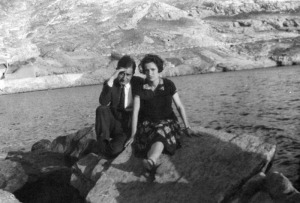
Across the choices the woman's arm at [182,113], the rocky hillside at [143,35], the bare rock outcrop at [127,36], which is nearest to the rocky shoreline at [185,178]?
the woman's arm at [182,113]

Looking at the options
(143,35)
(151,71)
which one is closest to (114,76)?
(151,71)

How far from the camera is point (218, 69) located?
77125 millimetres

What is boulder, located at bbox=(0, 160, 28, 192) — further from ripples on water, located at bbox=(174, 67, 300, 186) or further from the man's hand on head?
ripples on water, located at bbox=(174, 67, 300, 186)

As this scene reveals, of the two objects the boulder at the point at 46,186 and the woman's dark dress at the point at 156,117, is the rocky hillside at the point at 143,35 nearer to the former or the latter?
the boulder at the point at 46,186

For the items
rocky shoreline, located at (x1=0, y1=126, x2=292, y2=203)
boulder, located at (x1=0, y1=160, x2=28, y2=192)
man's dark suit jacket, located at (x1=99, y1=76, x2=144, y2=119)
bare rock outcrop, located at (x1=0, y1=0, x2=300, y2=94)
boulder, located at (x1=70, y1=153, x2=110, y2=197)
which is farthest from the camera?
bare rock outcrop, located at (x1=0, y1=0, x2=300, y2=94)

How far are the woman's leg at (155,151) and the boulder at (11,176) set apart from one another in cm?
420

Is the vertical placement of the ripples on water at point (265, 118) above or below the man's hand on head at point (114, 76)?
below

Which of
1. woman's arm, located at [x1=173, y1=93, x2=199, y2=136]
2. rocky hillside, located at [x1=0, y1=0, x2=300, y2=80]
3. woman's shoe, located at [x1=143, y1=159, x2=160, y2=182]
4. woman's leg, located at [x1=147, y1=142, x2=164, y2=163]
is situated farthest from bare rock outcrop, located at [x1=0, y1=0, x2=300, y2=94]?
woman's shoe, located at [x1=143, y1=159, x2=160, y2=182]

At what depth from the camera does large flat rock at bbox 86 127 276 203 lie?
5.87m

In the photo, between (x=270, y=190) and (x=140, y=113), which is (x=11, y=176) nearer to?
(x=140, y=113)

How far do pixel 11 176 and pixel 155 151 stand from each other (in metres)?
4.58

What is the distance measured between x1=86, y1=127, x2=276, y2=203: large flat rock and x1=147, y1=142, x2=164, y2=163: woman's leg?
16.9 inches

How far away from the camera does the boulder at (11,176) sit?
8.42 metres

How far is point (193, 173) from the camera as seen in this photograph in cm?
635
